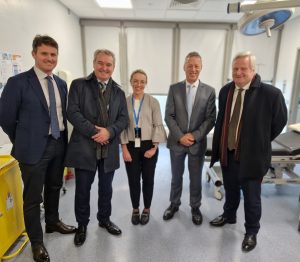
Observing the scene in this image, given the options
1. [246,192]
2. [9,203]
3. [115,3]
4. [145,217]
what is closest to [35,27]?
[115,3]

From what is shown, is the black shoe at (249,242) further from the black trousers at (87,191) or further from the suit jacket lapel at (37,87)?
the suit jacket lapel at (37,87)

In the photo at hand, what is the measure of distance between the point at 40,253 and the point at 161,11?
13.1ft

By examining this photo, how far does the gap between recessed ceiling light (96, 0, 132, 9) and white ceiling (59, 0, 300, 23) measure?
0.27 ft

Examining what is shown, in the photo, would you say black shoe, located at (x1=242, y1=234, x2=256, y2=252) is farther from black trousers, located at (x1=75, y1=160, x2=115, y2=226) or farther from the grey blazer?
black trousers, located at (x1=75, y1=160, x2=115, y2=226)

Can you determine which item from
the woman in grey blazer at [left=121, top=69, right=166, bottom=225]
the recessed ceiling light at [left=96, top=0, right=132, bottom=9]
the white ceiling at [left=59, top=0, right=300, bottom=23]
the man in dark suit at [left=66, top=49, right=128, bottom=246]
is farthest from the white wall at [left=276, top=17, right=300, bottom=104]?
the man in dark suit at [left=66, top=49, right=128, bottom=246]

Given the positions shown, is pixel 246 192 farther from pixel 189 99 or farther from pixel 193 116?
pixel 189 99

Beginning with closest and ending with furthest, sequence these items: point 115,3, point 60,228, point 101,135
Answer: point 101,135
point 60,228
point 115,3

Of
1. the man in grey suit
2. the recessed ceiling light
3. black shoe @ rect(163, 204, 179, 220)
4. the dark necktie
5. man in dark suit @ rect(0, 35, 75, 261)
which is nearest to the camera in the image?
man in dark suit @ rect(0, 35, 75, 261)

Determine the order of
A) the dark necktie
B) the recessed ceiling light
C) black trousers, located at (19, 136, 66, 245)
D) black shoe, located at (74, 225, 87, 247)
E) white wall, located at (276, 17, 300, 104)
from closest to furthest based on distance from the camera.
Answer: black trousers, located at (19, 136, 66, 245) → the dark necktie → black shoe, located at (74, 225, 87, 247) → the recessed ceiling light → white wall, located at (276, 17, 300, 104)

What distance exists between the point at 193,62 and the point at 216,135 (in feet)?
2.21

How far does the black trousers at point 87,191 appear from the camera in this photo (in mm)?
1944

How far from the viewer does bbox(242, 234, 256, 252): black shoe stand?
1992 millimetres

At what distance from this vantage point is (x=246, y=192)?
6.45 feet

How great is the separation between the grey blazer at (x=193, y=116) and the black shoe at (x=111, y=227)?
91 centimetres
